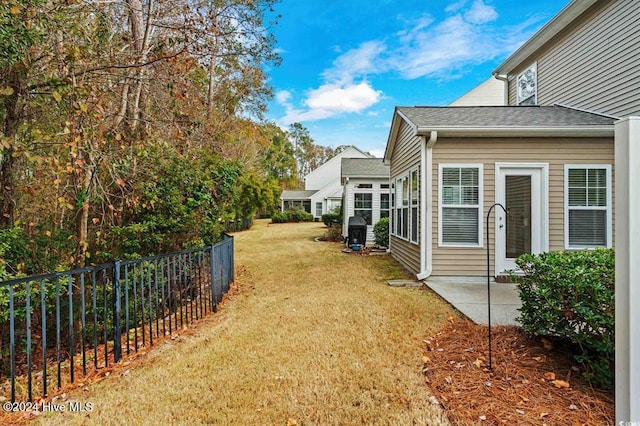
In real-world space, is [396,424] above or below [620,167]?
below

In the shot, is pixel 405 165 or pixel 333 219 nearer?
pixel 405 165

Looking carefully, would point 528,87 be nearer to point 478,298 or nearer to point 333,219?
point 478,298

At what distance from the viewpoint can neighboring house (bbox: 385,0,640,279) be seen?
5.91 metres

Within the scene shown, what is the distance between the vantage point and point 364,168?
14.0 metres

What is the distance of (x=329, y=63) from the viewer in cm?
1605

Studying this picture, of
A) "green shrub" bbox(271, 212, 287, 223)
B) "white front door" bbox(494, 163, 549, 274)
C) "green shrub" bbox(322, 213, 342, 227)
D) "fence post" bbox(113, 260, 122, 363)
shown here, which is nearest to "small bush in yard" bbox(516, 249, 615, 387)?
"white front door" bbox(494, 163, 549, 274)

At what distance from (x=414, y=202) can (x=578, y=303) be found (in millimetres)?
4706

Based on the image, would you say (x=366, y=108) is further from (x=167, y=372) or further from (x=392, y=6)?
(x=167, y=372)

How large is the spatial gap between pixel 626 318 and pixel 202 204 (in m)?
5.54

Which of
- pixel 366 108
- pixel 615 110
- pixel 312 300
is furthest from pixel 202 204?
pixel 366 108

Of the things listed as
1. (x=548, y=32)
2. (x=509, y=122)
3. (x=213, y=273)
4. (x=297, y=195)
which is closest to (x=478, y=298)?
(x=509, y=122)

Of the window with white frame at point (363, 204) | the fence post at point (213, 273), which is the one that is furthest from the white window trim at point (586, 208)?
the window with white frame at point (363, 204)

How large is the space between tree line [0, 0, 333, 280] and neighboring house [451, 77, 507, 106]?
13.0 meters

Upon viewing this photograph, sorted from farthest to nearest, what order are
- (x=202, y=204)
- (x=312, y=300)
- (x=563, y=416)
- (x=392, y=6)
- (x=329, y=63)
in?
1. (x=329, y=63)
2. (x=392, y=6)
3. (x=202, y=204)
4. (x=312, y=300)
5. (x=563, y=416)
